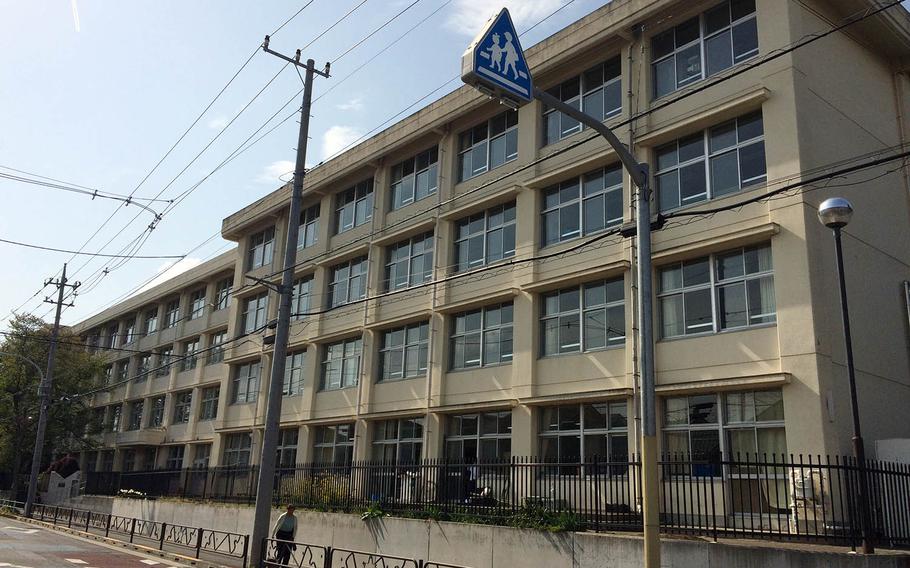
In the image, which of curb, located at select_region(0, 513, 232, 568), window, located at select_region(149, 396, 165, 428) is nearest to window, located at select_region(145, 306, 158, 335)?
window, located at select_region(149, 396, 165, 428)

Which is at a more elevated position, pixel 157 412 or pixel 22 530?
pixel 157 412

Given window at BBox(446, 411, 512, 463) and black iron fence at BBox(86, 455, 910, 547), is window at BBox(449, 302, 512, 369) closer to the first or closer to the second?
window at BBox(446, 411, 512, 463)

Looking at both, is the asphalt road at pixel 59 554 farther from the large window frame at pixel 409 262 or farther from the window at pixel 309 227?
the window at pixel 309 227

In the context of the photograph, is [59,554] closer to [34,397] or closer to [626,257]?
[626,257]

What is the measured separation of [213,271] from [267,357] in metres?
11.2

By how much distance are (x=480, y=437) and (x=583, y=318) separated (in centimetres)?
517

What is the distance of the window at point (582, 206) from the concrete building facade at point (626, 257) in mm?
66

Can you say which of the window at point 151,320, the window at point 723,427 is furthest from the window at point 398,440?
the window at point 151,320

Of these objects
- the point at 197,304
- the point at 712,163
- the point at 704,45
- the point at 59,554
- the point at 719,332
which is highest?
the point at 704,45

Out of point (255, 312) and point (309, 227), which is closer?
point (309, 227)

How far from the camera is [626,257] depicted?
65.7ft

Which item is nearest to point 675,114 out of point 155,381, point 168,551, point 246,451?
point 168,551

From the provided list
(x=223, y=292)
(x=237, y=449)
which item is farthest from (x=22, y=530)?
(x=223, y=292)

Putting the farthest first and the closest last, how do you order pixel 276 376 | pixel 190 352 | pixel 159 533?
pixel 190 352, pixel 159 533, pixel 276 376
